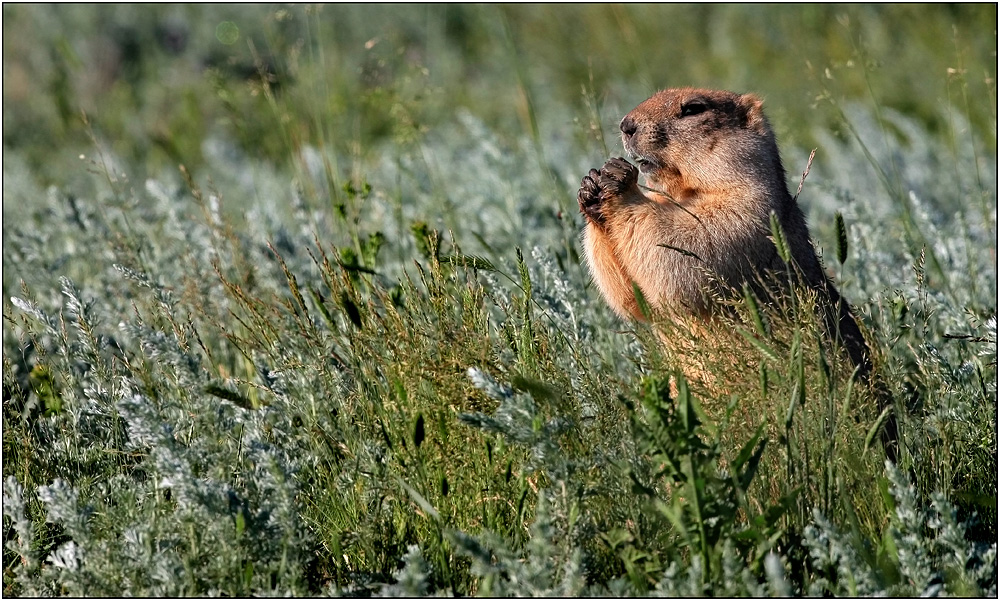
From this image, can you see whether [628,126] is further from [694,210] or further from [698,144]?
[694,210]

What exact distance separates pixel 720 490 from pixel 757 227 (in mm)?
1510

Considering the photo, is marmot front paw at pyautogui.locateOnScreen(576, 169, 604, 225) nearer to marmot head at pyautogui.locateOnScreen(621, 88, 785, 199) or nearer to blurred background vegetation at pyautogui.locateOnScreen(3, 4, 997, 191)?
marmot head at pyautogui.locateOnScreen(621, 88, 785, 199)

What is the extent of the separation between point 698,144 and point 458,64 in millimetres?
6840

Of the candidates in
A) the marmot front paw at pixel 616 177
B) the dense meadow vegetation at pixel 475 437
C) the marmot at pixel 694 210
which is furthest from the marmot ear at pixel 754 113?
the marmot front paw at pixel 616 177

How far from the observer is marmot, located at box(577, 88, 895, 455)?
136 inches

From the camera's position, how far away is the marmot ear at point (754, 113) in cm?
393

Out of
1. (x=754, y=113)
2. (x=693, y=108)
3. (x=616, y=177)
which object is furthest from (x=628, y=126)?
(x=754, y=113)

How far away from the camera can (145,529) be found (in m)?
2.32

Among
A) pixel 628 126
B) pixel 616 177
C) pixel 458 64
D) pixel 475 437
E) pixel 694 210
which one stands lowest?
pixel 475 437

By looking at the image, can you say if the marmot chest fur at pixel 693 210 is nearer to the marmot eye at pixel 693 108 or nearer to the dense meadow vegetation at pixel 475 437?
Result: the marmot eye at pixel 693 108

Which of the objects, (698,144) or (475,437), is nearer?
(475,437)

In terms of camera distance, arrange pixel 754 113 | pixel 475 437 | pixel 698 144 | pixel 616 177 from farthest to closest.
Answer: pixel 754 113, pixel 698 144, pixel 616 177, pixel 475 437

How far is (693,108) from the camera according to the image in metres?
3.84

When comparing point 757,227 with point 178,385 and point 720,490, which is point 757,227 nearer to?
point 720,490
